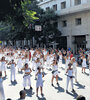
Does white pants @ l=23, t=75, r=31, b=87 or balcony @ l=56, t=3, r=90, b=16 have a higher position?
balcony @ l=56, t=3, r=90, b=16

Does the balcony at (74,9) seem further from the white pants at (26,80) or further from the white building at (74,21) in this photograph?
the white pants at (26,80)

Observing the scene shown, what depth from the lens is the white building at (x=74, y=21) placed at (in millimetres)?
28750

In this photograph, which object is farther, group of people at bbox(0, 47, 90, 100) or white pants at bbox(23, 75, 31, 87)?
white pants at bbox(23, 75, 31, 87)

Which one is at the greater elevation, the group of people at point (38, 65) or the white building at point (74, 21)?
the white building at point (74, 21)

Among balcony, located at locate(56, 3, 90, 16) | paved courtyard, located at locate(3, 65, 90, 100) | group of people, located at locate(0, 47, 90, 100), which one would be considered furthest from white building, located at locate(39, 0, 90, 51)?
paved courtyard, located at locate(3, 65, 90, 100)

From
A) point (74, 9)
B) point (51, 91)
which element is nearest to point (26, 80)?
point (51, 91)

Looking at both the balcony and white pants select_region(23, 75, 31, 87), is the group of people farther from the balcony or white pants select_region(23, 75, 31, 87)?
the balcony

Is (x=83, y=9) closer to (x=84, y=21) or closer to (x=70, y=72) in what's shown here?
(x=84, y=21)

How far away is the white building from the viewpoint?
28750 mm

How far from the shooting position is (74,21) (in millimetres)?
31172

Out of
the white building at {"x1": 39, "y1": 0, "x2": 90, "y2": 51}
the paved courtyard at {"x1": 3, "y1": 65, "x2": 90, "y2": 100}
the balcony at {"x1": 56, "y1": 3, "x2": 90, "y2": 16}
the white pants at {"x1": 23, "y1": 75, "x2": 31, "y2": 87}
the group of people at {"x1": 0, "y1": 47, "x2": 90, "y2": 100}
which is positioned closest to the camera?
the paved courtyard at {"x1": 3, "y1": 65, "x2": 90, "y2": 100}

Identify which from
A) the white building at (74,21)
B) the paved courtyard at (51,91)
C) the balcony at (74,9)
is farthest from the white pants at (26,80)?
the balcony at (74,9)

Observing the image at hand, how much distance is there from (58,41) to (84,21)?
24.1 ft

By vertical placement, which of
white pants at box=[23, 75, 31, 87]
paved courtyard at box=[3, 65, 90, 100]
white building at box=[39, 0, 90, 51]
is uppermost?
white building at box=[39, 0, 90, 51]
